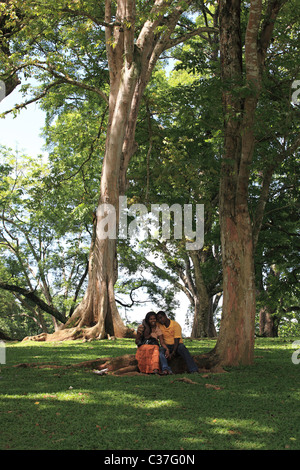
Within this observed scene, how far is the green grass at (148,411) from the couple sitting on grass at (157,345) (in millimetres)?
560

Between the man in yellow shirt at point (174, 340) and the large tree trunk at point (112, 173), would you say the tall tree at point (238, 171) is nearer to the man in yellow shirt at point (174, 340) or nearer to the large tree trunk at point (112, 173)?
the man in yellow shirt at point (174, 340)

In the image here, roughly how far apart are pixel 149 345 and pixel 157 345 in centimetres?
14

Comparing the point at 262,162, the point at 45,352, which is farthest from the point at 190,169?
the point at 45,352

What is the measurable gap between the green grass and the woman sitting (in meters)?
0.58

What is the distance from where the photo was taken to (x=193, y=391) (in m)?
7.24

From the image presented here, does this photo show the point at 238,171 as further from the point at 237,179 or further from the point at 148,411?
the point at 148,411

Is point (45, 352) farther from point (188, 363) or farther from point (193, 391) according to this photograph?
point (193, 391)

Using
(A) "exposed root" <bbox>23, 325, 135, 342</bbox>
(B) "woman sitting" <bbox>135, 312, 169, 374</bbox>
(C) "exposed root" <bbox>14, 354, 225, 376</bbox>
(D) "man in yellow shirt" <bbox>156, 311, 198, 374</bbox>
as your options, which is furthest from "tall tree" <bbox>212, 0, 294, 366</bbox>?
(A) "exposed root" <bbox>23, 325, 135, 342</bbox>

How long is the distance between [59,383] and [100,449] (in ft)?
10.9

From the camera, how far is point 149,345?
29.5 feet

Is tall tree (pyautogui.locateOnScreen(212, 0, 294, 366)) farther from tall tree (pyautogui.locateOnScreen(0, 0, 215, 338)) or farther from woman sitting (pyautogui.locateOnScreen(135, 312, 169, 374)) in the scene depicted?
tall tree (pyautogui.locateOnScreen(0, 0, 215, 338))

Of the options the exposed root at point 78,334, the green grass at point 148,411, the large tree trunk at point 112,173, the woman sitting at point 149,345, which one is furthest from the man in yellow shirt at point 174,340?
the large tree trunk at point 112,173

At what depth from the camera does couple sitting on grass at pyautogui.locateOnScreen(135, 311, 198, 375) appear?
893 cm

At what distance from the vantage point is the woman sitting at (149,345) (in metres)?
8.93
